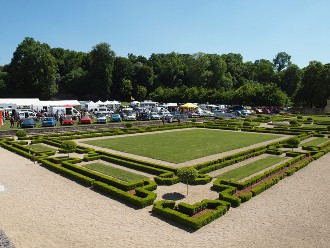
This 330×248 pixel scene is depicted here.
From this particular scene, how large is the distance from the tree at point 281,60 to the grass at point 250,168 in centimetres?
11446

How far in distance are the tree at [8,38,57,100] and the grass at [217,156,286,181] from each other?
62.2 meters

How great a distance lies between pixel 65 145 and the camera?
19297mm

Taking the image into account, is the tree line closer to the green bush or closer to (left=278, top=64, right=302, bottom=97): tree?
(left=278, top=64, right=302, bottom=97): tree

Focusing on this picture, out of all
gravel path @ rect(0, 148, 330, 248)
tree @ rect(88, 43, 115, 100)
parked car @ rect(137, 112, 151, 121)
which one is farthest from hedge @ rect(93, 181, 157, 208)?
tree @ rect(88, 43, 115, 100)

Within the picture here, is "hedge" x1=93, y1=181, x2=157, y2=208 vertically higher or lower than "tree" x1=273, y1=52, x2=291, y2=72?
lower

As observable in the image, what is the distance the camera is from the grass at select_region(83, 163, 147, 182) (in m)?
15.0

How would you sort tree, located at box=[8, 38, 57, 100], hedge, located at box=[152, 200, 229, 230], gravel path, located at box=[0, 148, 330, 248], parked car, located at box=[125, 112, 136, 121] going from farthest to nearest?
1. tree, located at box=[8, 38, 57, 100]
2. parked car, located at box=[125, 112, 136, 121]
3. hedge, located at box=[152, 200, 229, 230]
4. gravel path, located at box=[0, 148, 330, 248]

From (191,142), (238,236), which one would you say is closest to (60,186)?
(238,236)

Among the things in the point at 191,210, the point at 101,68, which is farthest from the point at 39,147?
the point at 101,68

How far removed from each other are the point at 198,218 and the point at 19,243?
540 centimetres

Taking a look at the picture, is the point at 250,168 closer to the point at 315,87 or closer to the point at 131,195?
the point at 131,195

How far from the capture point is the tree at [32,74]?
229ft

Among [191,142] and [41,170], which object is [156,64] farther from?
[41,170]

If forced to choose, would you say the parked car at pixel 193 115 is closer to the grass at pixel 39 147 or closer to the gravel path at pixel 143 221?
the grass at pixel 39 147
